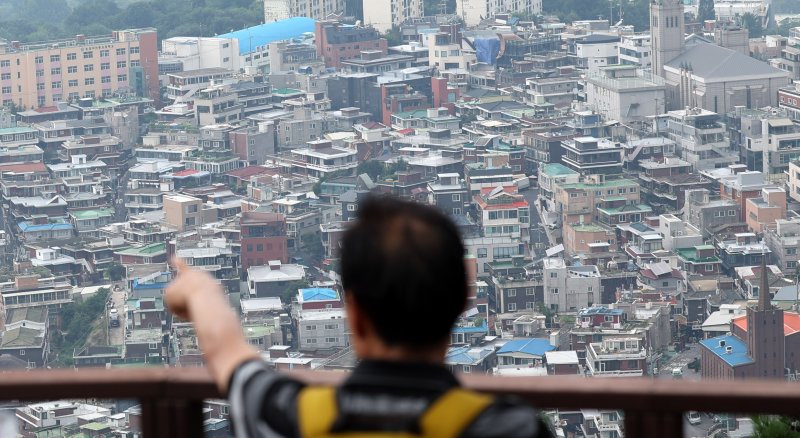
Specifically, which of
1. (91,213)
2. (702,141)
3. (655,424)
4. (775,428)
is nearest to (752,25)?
(702,141)

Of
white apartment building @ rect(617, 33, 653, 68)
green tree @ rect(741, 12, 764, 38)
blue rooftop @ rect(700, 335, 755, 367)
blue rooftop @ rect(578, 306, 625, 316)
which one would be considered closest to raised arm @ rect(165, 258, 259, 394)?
blue rooftop @ rect(700, 335, 755, 367)

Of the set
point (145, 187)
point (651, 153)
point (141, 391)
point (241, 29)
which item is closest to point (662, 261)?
point (651, 153)

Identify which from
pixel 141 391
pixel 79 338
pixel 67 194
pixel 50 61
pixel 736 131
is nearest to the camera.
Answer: pixel 141 391

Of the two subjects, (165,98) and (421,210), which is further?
(165,98)

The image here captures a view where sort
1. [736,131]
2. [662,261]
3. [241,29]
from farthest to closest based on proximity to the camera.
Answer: [241,29] → [736,131] → [662,261]

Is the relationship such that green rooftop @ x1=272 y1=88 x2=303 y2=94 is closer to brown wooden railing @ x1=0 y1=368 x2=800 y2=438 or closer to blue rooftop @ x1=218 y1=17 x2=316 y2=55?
blue rooftop @ x1=218 y1=17 x2=316 y2=55

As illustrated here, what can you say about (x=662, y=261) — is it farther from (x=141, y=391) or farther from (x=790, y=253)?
(x=141, y=391)
